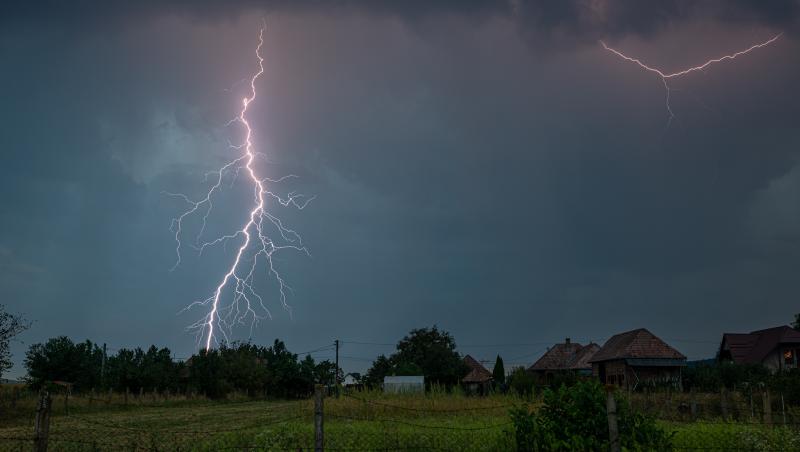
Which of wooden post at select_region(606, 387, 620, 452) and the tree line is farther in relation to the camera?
the tree line

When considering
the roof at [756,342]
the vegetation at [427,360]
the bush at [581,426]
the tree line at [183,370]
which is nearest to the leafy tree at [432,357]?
the vegetation at [427,360]

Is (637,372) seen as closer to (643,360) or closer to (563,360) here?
(643,360)

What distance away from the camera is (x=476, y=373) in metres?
59.9

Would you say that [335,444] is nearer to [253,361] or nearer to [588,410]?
[588,410]

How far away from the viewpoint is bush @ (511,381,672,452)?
836cm

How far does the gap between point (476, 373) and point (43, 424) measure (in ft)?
180

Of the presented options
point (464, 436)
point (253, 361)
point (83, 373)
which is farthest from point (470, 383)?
point (464, 436)

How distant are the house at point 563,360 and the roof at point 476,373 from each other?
17.0 feet

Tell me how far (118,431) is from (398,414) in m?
8.55

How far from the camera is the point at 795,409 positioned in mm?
→ 20422

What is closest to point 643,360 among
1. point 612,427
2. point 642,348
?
point 642,348

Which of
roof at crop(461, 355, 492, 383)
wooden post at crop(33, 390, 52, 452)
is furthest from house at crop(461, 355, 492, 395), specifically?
wooden post at crop(33, 390, 52, 452)

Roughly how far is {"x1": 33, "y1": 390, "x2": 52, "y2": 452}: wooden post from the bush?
6192 mm

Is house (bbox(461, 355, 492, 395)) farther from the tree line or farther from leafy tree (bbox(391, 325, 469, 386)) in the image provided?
the tree line
